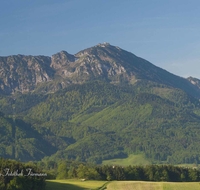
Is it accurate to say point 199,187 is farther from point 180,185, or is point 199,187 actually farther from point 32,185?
point 32,185

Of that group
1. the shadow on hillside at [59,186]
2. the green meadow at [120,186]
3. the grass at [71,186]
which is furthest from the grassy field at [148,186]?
the shadow on hillside at [59,186]

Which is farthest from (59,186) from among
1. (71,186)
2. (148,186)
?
(148,186)

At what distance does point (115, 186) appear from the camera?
506ft

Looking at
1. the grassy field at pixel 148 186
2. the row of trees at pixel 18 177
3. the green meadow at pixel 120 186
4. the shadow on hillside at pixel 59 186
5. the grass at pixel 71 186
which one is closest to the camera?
the row of trees at pixel 18 177

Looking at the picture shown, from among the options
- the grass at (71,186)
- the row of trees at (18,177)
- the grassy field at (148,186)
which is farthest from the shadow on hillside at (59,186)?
the grassy field at (148,186)

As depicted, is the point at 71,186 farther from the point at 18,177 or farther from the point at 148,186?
the point at 148,186

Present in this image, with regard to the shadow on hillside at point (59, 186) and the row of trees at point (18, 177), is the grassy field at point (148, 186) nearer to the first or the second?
the shadow on hillside at point (59, 186)

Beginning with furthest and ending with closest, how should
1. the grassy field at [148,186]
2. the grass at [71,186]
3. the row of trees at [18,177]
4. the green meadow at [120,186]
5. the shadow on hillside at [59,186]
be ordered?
the grassy field at [148,186]
the green meadow at [120,186]
the grass at [71,186]
the shadow on hillside at [59,186]
the row of trees at [18,177]

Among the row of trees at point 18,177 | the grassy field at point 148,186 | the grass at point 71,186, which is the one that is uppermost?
the row of trees at point 18,177

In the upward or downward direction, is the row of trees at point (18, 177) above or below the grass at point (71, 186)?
above

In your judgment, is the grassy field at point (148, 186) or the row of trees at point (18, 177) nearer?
the row of trees at point (18, 177)

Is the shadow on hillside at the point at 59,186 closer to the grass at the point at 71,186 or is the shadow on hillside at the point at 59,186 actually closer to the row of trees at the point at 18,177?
the grass at the point at 71,186

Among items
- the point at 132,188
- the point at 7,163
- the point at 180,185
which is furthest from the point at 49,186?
the point at 180,185

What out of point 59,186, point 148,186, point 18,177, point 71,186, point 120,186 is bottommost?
point 148,186
